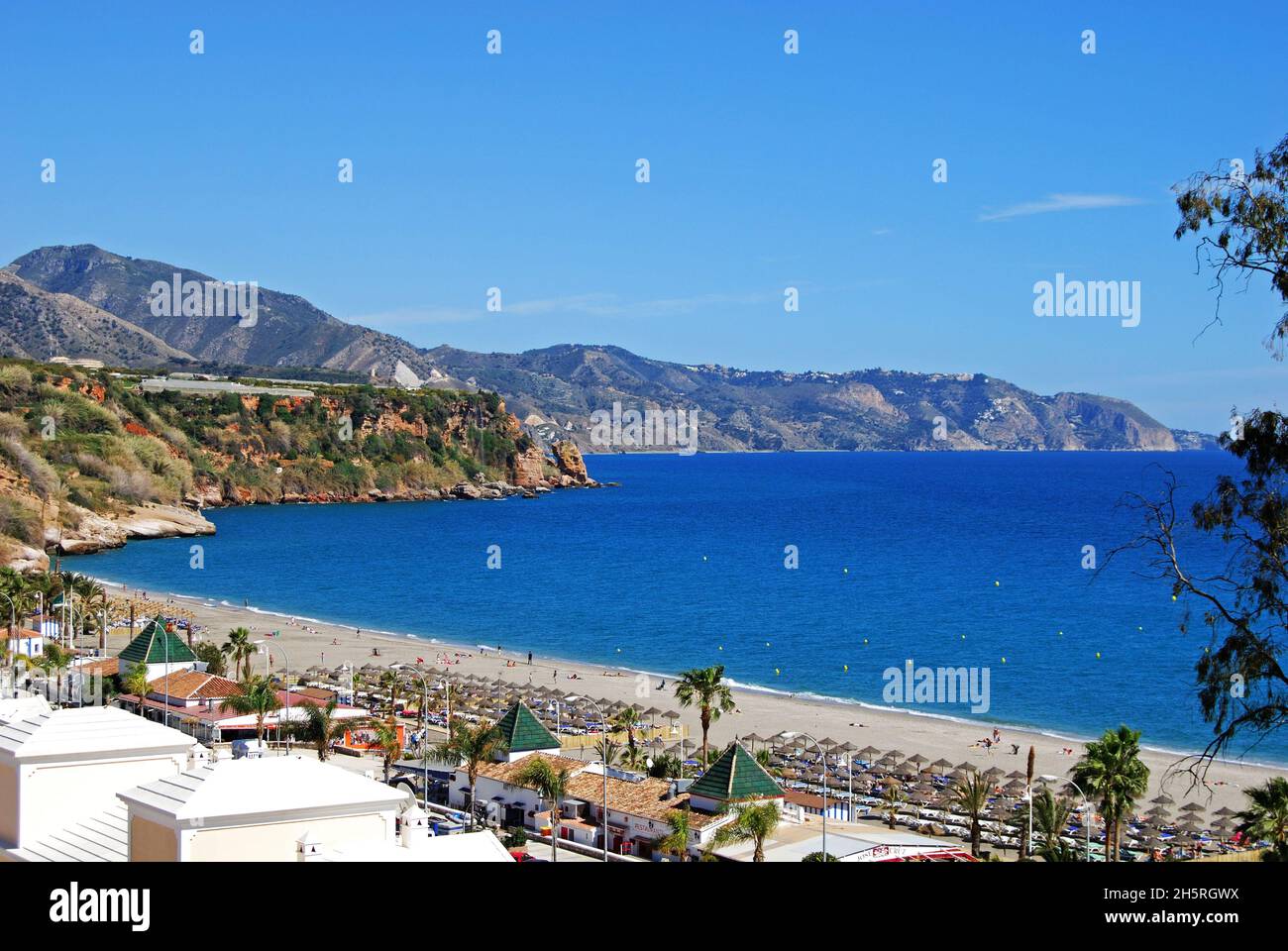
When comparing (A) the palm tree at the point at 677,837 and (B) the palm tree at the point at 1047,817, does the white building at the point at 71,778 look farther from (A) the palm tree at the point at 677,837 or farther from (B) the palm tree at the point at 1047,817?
(B) the palm tree at the point at 1047,817

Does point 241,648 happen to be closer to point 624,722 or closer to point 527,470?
point 624,722

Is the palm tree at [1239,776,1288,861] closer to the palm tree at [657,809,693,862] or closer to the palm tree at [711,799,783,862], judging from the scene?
the palm tree at [711,799,783,862]

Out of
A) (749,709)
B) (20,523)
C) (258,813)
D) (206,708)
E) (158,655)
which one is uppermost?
(258,813)

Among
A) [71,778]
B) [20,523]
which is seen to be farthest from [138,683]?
[20,523]

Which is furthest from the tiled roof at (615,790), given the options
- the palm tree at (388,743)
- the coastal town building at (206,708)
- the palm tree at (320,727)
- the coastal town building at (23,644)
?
the coastal town building at (23,644)

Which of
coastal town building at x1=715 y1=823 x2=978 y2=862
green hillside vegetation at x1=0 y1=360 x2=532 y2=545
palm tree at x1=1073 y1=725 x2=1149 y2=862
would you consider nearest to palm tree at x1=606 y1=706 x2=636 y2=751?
coastal town building at x1=715 y1=823 x2=978 y2=862
